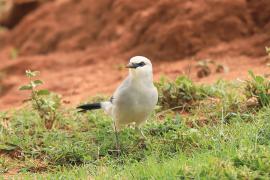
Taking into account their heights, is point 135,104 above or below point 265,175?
above

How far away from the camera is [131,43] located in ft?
32.5

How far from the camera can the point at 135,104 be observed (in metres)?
5.66

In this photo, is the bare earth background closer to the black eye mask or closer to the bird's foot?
the bird's foot

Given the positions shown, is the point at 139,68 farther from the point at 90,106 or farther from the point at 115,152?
the point at 90,106

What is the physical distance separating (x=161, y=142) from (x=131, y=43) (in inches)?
168

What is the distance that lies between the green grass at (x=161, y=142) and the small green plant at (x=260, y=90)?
0.8 inches

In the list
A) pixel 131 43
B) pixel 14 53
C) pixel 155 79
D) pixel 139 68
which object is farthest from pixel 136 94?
pixel 14 53

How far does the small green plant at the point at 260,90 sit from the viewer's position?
6.21m

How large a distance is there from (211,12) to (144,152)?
4008mm

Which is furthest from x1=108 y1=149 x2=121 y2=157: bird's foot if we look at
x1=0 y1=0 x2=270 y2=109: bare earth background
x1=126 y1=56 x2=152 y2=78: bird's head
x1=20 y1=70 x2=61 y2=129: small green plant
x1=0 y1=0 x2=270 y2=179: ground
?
x1=0 y1=0 x2=270 y2=109: bare earth background

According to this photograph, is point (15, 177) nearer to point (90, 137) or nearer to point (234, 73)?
point (90, 137)

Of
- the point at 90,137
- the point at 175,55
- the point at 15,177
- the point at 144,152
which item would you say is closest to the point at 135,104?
the point at 144,152

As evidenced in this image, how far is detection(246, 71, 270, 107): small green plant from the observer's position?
6.21 m

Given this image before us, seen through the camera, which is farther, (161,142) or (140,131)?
(140,131)
